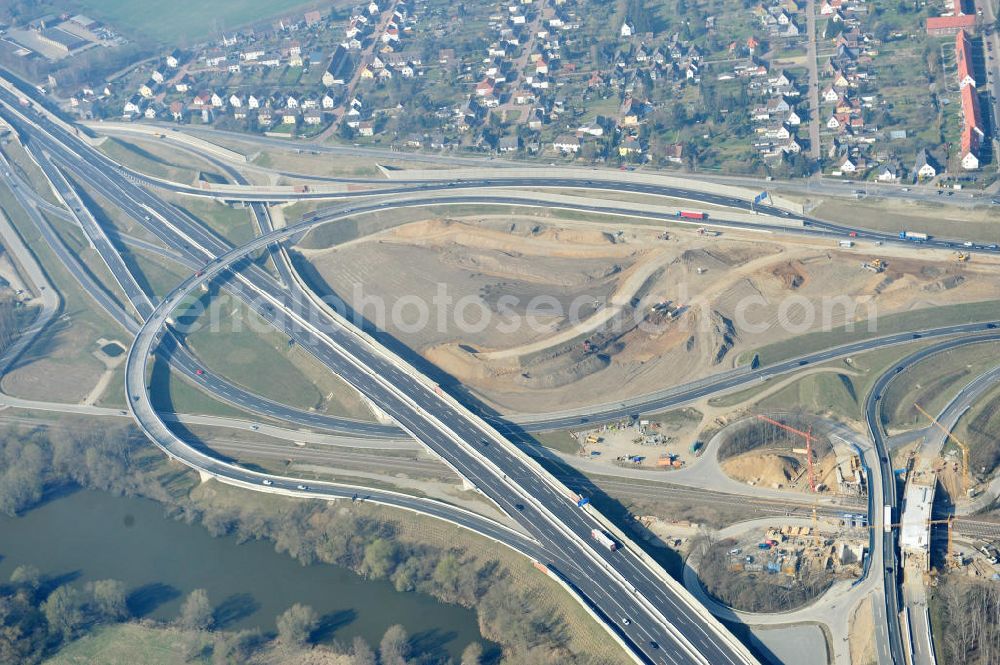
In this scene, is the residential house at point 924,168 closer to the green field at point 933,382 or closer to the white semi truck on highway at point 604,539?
the green field at point 933,382

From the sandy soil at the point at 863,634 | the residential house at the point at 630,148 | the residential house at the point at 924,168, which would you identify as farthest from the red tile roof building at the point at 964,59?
the sandy soil at the point at 863,634

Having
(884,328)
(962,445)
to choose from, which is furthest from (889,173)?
(962,445)

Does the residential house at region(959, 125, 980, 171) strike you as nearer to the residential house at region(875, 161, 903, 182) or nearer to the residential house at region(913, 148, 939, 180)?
the residential house at region(913, 148, 939, 180)

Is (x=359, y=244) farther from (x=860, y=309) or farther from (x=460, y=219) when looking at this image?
(x=860, y=309)

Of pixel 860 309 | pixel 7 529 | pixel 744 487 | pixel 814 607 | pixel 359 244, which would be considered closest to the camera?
pixel 814 607

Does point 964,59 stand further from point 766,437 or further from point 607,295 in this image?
point 766,437

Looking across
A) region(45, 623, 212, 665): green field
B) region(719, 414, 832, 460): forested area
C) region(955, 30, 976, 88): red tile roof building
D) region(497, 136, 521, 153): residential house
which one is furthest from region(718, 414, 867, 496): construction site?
region(955, 30, 976, 88): red tile roof building

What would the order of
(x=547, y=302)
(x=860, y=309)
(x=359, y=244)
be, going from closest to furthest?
(x=860, y=309), (x=547, y=302), (x=359, y=244)

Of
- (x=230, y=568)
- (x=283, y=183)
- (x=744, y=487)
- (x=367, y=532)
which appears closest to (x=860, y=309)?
(x=744, y=487)
